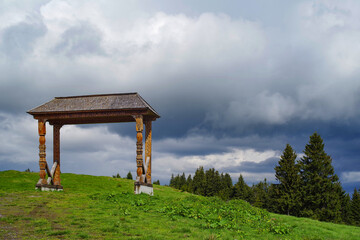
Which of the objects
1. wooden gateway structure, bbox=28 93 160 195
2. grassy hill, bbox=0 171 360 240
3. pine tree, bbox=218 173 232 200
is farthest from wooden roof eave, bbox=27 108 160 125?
pine tree, bbox=218 173 232 200

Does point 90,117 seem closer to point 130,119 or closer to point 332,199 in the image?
point 130,119

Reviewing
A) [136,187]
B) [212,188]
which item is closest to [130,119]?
[136,187]

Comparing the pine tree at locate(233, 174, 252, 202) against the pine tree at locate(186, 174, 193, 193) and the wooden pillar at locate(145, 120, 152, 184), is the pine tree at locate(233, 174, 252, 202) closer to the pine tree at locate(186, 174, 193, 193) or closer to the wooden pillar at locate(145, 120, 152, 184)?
the pine tree at locate(186, 174, 193, 193)

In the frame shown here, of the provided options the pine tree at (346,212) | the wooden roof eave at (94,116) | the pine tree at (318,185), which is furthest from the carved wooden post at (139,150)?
the pine tree at (346,212)

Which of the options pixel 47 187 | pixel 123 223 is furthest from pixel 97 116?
pixel 123 223

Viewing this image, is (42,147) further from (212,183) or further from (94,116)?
(212,183)

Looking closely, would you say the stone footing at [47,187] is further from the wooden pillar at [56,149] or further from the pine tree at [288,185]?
the pine tree at [288,185]

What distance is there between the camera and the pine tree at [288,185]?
4269cm

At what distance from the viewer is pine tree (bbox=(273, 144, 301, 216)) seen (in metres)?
42.7

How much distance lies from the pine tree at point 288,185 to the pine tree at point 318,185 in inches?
38.1

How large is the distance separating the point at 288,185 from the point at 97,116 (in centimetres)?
3288

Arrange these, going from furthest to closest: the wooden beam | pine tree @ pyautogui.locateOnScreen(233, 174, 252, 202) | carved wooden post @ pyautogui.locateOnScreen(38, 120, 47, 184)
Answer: pine tree @ pyautogui.locateOnScreen(233, 174, 252, 202)
the wooden beam
carved wooden post @ pyautogui.locateOnScreen(38, 120, 47, 184)

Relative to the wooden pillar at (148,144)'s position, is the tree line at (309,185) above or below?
below

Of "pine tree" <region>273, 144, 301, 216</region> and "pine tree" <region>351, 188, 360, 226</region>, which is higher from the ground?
"pine tree" <region>273, 144, 301, 216</region>
